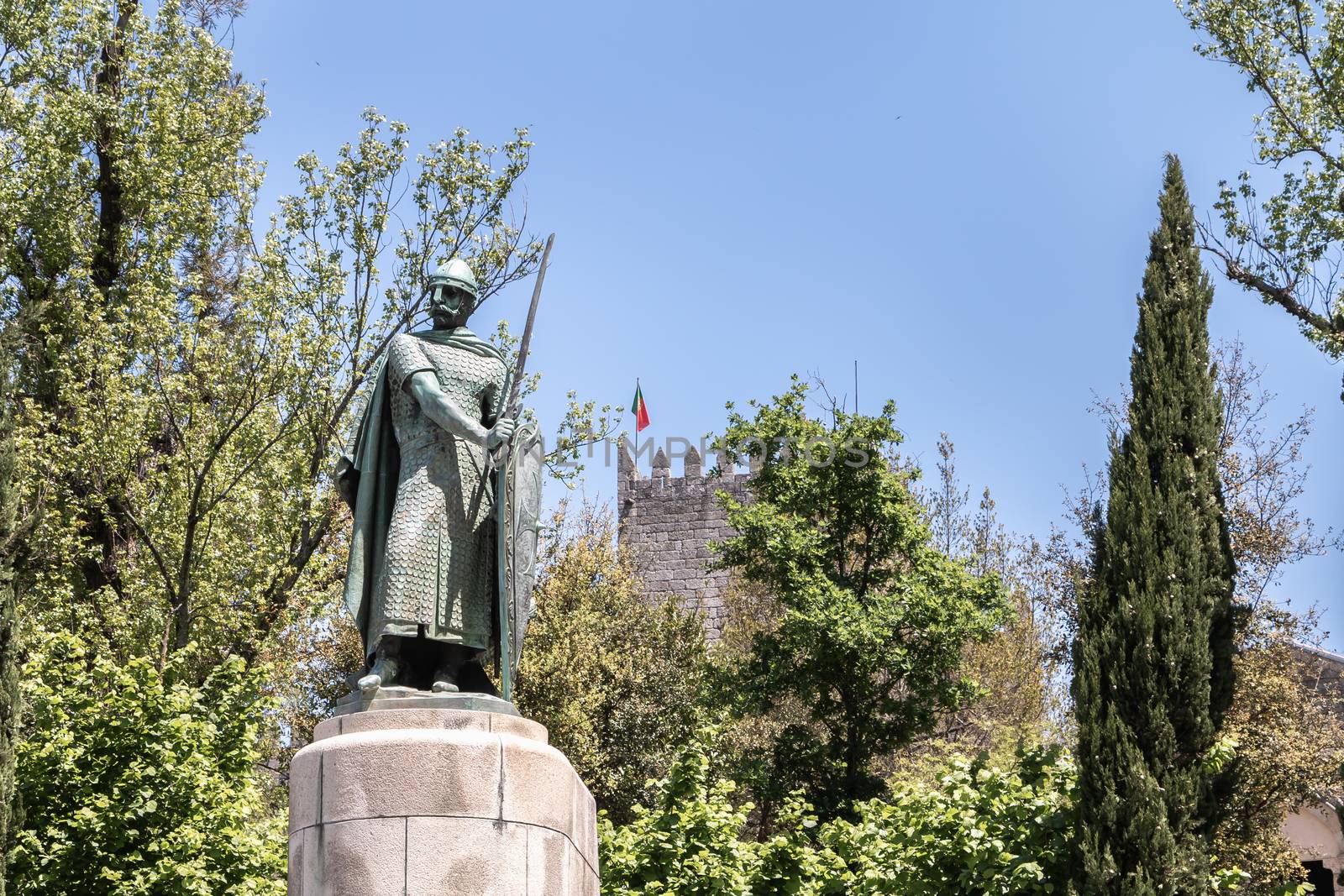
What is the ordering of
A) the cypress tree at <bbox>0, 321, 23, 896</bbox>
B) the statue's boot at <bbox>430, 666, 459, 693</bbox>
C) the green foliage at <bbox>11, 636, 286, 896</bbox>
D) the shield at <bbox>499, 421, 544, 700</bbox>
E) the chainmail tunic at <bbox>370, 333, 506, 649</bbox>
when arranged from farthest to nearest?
the green foliage at <bbox>11, 636, 286, 896</bbox> → the cypress tree at <bbox>0, 321, 23, 896</bbox> → the shield at <bbox>499, 421, 544, 700</bbox> → the chainmail tunic at <bbox>370, 333, 506, 649</bbox> → the statue's boot at <bbox>430, 666, 459, 693</bbox>

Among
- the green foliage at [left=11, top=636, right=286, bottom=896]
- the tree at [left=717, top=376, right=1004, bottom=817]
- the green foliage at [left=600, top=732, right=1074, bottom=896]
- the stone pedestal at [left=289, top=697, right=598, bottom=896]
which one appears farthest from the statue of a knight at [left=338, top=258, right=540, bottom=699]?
the tree at [left=717, top=376, right=1004, bottom=817]

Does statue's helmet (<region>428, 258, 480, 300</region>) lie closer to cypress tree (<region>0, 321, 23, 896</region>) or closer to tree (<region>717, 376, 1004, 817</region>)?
cypress tree (<region>0, 321, 23, 896</region>)

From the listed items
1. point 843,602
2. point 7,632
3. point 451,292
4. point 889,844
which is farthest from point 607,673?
point 451,292

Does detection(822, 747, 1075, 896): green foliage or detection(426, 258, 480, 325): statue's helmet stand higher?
detection(426, 258, 480, 325): statue's helmet

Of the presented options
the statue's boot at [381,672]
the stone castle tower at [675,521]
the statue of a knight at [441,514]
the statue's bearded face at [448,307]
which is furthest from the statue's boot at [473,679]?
the stone castle tower at [675,521]

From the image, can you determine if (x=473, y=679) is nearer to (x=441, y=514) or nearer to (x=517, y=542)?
(x=517, y=542)

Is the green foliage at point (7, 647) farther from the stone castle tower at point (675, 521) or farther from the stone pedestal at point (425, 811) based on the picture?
the stone castle tower at point (675, 521)

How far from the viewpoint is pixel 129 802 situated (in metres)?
14.5

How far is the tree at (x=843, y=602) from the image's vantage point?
77.3 ft

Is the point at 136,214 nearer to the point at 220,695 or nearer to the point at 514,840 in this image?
the point at 220,695

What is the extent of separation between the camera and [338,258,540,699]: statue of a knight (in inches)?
326

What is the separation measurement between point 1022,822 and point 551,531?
743 inches

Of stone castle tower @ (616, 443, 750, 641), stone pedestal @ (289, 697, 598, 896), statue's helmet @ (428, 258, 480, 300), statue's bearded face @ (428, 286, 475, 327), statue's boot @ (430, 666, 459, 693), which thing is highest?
stone castle tower @ (616, 443, 750, 641)

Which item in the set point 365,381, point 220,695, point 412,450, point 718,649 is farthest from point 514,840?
point 718,649
